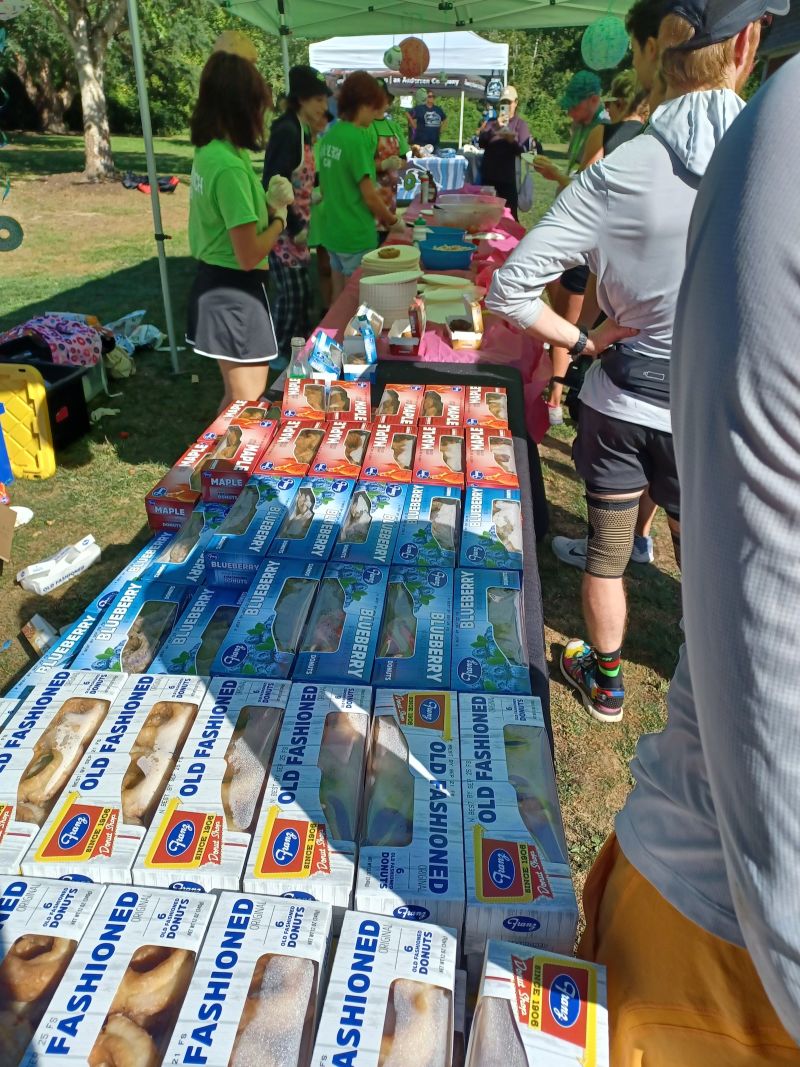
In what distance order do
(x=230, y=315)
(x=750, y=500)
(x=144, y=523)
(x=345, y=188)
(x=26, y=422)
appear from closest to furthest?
(x=750, y=500), (x=230, y=315), (x=144, y=523), (x=26, y=422), (x=345, y=188)

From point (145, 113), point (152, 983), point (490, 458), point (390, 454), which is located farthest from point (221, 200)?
point (152, 983)

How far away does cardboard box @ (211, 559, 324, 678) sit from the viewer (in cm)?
140

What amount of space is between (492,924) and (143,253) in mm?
9392

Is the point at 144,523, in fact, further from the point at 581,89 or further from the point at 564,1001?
the point at 581,89

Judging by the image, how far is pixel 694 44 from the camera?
1.60m

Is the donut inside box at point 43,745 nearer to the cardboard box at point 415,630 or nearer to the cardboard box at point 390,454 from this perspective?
the cardboard box at point 415,630

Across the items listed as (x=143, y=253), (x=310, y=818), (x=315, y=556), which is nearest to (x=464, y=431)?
(x=315, y=556)

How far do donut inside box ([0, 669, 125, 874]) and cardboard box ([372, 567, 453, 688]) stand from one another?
487 mm

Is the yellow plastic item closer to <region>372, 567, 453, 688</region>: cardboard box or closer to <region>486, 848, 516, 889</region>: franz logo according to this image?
<region>372, 567, 453, 688</region>: cardboard box

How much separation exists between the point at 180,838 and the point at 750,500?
0.90 m

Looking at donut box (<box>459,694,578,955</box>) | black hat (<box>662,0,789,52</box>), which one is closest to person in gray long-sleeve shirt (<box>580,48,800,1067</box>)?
donut box (<box>459,694,578,955</box>)

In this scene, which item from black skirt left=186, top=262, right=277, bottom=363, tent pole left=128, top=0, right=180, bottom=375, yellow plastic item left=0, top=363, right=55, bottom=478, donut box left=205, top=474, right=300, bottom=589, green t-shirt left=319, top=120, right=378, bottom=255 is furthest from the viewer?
green t-shirt left=319, top=120, right=378, bottom=255

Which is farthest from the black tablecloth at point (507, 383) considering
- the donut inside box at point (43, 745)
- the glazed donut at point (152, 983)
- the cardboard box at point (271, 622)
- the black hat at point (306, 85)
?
the black hat at point (306, 85)

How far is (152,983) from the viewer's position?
2.83 ft
